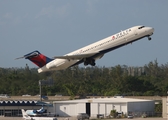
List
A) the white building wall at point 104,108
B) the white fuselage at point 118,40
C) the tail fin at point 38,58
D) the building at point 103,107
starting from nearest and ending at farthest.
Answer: the white fuselage at point 118,40
the tail fin at point 38,58
the building at point 103,107
the white building wall at point 104,108

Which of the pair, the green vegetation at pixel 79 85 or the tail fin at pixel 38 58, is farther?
the green vegetation at pixel 79 85

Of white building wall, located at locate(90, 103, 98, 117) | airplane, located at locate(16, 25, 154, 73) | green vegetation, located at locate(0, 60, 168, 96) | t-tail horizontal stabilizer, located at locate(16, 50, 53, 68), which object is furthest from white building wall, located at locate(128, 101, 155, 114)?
green vegetation, located at locate(0, 60, 168, 96)

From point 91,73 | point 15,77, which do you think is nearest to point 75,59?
point 15,77

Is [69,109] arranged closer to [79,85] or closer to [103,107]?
[103,107]

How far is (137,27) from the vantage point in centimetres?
7525

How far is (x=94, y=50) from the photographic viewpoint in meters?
78.2

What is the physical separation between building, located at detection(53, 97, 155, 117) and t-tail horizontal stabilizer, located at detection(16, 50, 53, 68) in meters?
11.4

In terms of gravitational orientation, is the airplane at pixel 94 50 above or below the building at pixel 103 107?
above

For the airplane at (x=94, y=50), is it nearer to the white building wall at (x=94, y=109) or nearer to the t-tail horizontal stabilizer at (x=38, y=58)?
the t-tail horizontal stabilizer at (x=38, y=58)

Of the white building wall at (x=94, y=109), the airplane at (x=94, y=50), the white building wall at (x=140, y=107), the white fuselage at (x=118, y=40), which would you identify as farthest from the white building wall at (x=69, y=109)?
the white fuselage at (x=118, y=40)

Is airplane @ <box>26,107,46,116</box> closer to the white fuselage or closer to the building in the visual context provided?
the building

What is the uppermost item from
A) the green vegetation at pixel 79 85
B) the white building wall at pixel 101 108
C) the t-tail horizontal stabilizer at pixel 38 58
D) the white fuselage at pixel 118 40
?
the white fuselage at pixel 118 40

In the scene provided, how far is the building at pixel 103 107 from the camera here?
291 ft

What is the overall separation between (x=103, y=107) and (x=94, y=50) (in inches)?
681
